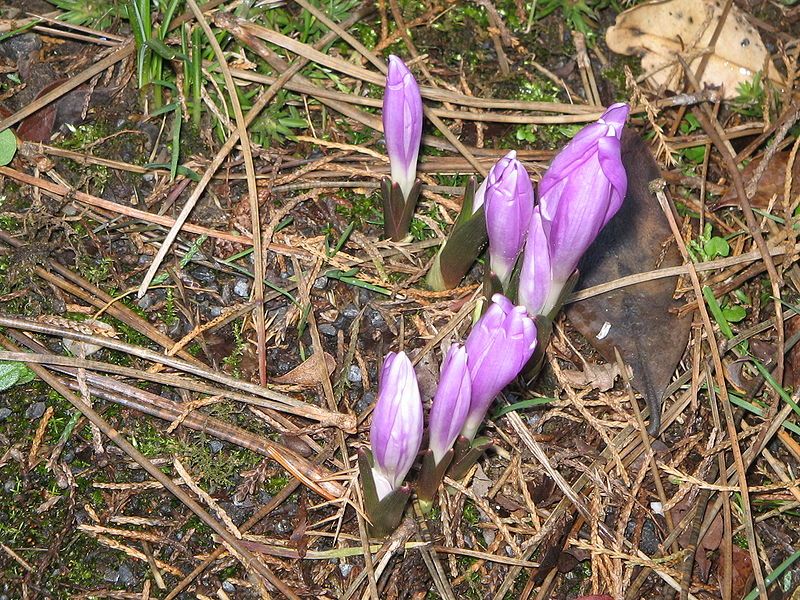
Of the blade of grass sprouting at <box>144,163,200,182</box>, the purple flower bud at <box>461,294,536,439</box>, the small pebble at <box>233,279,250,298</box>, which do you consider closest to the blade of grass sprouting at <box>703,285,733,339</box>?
the purple flower bud at <box>461,294,536,439</box>

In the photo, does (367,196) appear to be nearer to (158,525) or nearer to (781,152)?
(158,525)

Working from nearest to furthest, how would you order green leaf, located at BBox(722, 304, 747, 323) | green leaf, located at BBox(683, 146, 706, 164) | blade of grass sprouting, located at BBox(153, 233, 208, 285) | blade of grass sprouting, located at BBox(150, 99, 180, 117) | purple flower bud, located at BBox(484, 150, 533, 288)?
purple flower bud, located at BBox(484, 150, 533, 288) < blade of grass sprouting, located at BBox(153, 233, 208, 285) < green leaf, located at BBox(722, 304, 747, 323) < blade of grass sprouting, located at BBox(150, 99, 180, 117) < green leaf, located at BBox(683, 146, 706, 164)

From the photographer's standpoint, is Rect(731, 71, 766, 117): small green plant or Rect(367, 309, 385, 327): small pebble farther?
Rect(731, 71, 766, 117): small green plant

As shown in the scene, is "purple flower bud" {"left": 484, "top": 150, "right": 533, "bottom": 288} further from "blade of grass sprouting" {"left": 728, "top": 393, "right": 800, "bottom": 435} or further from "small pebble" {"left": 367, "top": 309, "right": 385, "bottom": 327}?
"blade of grass sprouting" {"left": 728, "top": 393, "right": 800, "bottom": 435}

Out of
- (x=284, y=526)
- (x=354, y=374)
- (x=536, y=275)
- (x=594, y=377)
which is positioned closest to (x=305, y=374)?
(x=354, y=374)

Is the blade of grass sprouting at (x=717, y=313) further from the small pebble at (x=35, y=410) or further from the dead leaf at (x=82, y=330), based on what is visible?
the small pebble at (x=35, y=410)

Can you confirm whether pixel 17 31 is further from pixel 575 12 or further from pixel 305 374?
pixel 575 12
